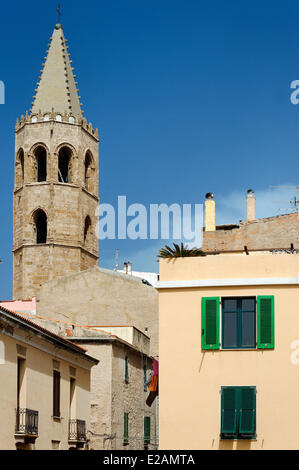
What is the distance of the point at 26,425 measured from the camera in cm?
2955

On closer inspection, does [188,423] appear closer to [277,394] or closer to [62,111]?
[277,394]

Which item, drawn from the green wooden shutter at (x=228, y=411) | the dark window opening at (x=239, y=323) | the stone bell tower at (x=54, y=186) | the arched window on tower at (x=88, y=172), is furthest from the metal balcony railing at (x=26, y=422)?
the arched window on tower at (x=88, y=172)

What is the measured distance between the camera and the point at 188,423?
23.7 metres

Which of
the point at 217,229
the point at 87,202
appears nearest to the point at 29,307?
the point at 217,229

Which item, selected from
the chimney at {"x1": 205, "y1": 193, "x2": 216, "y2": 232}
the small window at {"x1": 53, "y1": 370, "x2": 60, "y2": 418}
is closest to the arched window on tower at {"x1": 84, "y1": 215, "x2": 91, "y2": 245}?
the chimney at {"x1": 205, "y1": 193, "x2": 216, "y2": 232}

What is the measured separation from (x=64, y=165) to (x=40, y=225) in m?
5.50

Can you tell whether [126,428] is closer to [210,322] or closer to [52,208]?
[210,322]

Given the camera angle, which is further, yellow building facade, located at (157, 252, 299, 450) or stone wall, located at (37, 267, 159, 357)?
stone wall, located at (37, 267, 159, 357)

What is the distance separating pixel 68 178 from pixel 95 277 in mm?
24069

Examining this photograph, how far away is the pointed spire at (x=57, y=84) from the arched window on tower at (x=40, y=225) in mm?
7596

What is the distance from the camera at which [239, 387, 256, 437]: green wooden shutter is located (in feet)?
76.4

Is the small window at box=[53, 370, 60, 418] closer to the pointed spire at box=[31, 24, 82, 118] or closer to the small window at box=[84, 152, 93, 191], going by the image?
the pointed spire at box=[31, 24, 82, 118]

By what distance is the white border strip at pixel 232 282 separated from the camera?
24.0 metres

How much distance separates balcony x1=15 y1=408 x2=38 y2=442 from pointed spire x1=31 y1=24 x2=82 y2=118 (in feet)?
167
